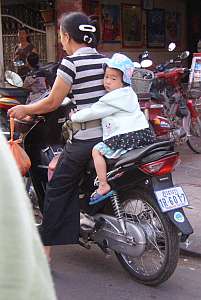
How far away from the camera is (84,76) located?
3928 millimetres

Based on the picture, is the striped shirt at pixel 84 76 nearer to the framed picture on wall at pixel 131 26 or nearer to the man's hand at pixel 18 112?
the man's hand at pixel 18 112

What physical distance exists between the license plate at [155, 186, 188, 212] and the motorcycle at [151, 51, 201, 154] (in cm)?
435

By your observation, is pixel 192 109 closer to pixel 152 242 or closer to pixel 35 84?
pixel 35 84

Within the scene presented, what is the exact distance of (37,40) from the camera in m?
10.3

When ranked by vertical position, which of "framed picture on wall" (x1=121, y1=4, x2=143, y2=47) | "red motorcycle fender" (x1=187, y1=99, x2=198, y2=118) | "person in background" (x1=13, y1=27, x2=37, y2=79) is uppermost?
A: "framed picture on wall" (x1=121, y1=4, x2=143, y2=47)

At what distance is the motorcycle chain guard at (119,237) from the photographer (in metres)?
3.86

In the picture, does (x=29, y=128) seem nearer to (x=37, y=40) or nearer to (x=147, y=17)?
(x=37, y=40)

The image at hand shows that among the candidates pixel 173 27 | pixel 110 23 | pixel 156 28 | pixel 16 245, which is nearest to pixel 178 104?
pixel 110 23

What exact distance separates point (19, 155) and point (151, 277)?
4.18 feet

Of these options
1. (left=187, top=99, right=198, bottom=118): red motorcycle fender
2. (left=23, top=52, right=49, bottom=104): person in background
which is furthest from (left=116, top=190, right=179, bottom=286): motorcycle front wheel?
(left=187, top=99, right=198, bottom=118): red motorcycle fender

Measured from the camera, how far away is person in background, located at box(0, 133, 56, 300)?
3.66 feet

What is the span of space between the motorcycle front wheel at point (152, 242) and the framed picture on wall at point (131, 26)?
739cm

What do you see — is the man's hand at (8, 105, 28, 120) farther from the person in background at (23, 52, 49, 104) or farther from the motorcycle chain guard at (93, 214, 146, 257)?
the motorcycle chain guard at (93, 214, 146, 257)

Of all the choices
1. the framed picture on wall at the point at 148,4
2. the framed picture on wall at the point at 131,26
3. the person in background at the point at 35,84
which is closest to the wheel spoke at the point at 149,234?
the person in background at the point at 35,84
